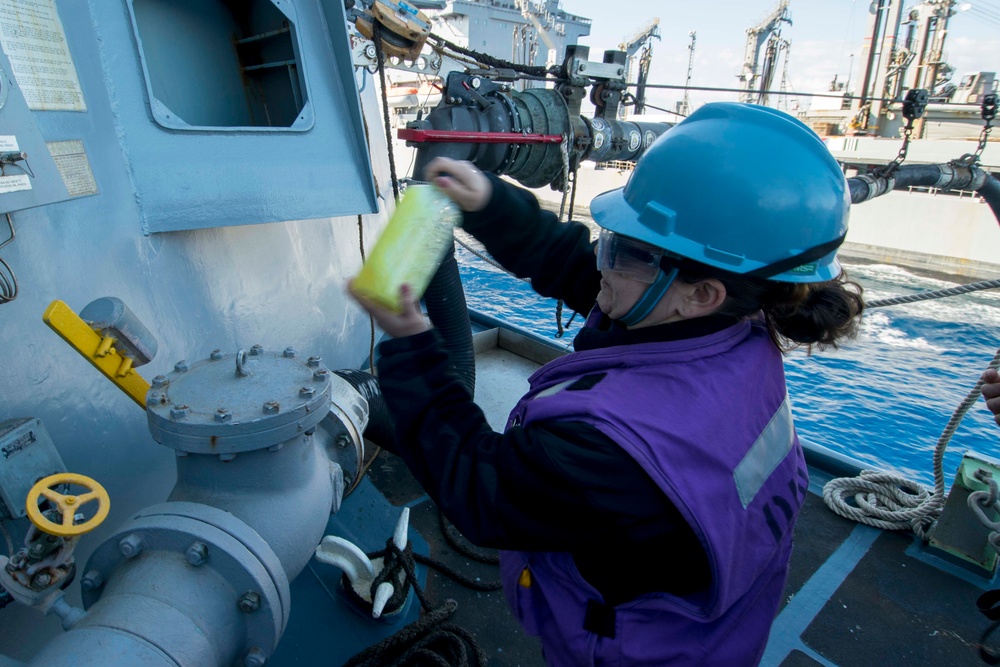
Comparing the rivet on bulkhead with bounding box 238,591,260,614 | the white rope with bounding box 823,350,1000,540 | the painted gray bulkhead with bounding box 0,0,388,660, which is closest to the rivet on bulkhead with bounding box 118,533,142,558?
the rivet on bulkhead with bounding box 238,591,260,614

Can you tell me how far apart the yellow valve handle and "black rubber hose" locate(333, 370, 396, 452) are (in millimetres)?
721

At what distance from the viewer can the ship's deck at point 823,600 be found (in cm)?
197

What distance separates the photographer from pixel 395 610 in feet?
6.31

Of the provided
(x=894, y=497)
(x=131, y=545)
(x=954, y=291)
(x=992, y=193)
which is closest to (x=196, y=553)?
(x=131, y=545)

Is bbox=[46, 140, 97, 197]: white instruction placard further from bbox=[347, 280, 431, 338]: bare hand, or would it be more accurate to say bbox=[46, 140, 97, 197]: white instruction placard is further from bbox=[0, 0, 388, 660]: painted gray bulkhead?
bbox=[347, 280, 431, 338]: bare hand

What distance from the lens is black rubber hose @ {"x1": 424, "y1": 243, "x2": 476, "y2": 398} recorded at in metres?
2.58

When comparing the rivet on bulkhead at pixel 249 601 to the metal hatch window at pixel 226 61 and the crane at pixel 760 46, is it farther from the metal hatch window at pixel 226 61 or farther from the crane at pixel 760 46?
the crane at pixel 760 46

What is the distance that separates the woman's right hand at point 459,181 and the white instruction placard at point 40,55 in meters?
0.91

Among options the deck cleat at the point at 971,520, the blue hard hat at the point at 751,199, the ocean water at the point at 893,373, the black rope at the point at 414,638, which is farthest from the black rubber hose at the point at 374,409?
the ocean water at the point at 893,373

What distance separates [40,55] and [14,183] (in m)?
0.45

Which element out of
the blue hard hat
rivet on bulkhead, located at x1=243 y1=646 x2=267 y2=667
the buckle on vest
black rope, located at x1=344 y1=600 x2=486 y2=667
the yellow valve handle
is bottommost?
black rope, located at x1=344 y1=600 x2=486 y2=667

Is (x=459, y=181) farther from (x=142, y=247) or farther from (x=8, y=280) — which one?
(x=8, y=280)

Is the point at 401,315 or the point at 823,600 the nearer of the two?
the point at 401,315

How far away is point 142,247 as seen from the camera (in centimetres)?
163
